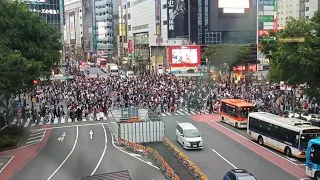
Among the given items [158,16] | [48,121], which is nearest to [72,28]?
[158,16]

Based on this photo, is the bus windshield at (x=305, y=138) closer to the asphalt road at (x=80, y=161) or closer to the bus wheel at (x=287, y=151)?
the bus wheel at (x=287, y=151)

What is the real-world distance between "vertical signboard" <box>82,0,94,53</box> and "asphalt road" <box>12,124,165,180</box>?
115088 mm

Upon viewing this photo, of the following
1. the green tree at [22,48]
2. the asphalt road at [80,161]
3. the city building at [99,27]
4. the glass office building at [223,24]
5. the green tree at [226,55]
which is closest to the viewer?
the asphalt road at [80,161]

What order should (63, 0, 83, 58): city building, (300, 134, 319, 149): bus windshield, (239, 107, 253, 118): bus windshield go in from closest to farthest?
(300, 134, 319, 149): bus windshield < (239, 107, 253, 118): bus windshield < (63, 0, 83, 58): city building

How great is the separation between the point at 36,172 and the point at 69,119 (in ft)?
47.5

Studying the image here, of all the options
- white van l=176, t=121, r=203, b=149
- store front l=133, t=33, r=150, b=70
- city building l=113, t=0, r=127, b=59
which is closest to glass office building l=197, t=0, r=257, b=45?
store front l=133, t=33, r=150, b=70

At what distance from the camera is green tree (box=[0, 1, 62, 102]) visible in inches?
898

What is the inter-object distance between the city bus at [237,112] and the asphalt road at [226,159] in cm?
231

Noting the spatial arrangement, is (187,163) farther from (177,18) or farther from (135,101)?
(177,18)

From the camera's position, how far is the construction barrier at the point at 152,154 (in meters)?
17.1

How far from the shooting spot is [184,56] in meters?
66.9

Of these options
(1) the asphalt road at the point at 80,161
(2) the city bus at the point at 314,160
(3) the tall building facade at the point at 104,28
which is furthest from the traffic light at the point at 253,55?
(3) the tall building facade at the point at 104,28

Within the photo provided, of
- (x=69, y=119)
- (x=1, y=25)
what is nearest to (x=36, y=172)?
(x=1, y=25)

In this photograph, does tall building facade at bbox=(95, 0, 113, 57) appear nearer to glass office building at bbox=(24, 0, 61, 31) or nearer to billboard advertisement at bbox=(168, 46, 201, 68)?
glass office building at bbox=(24, 0, 61, 31)
